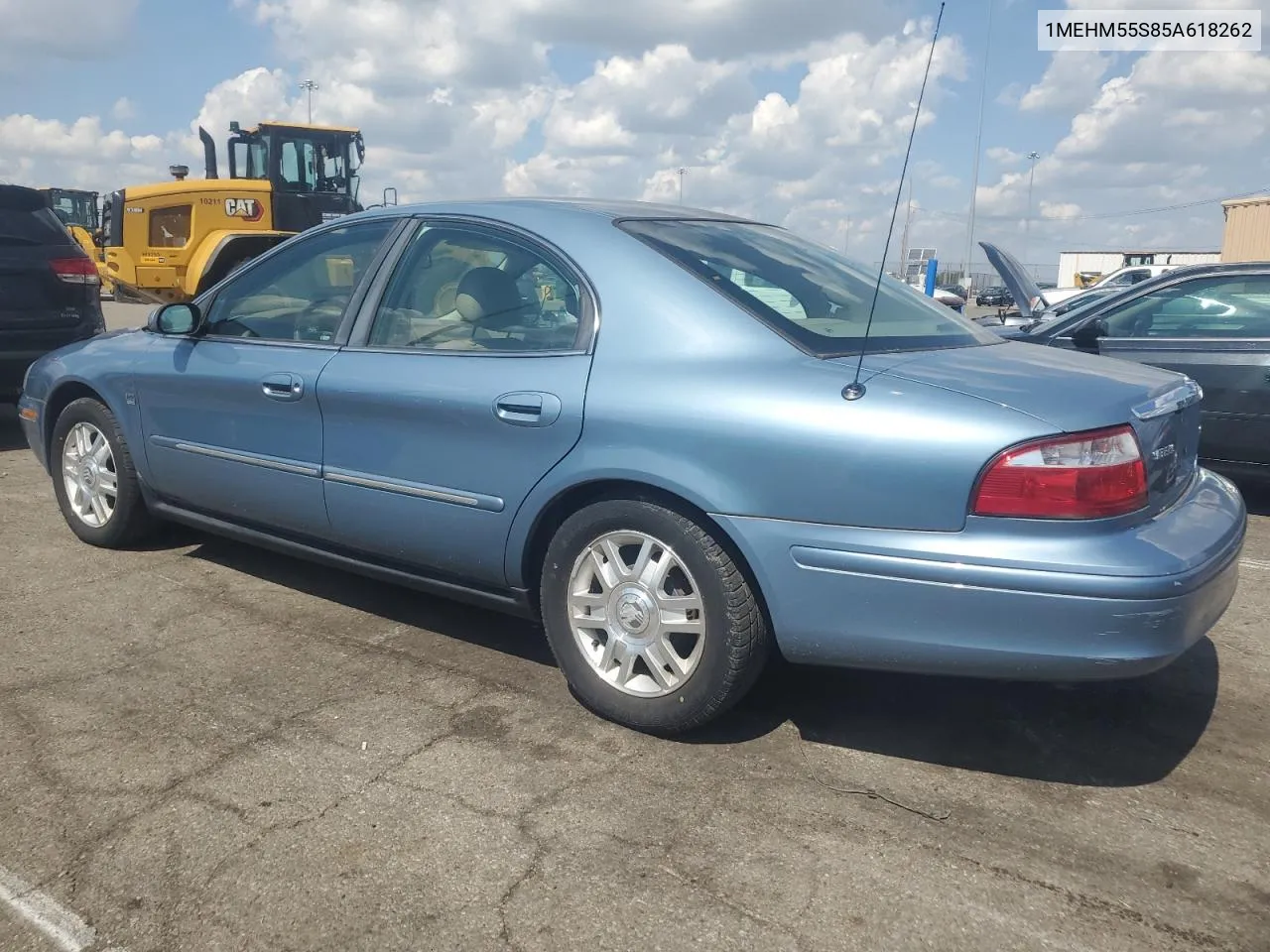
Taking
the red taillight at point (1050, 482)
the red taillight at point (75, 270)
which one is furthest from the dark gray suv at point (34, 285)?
the red taillight at point (1050, 482)

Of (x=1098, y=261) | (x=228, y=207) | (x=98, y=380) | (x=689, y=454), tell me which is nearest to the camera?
(x=689, y=454)

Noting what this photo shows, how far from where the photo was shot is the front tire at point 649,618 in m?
2.84

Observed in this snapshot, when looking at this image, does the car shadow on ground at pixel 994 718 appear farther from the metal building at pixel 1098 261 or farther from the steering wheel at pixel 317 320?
the metal building at pixel 1098 261

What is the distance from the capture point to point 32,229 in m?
7.39

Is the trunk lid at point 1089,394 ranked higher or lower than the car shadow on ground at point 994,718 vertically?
higher

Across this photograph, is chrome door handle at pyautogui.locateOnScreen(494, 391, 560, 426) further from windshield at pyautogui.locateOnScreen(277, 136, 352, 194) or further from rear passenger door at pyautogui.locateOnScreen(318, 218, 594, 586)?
windshield at pyautogui.locateOnScreen(277, 136, 352, 194)

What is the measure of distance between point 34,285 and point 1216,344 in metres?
7.54

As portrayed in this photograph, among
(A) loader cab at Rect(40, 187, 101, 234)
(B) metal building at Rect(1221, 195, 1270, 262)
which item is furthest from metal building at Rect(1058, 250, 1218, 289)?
(A) loader cab at Rect(40, 187, 101, 234)

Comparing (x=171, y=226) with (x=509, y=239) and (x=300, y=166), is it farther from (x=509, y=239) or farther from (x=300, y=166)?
(x=509, y=239)

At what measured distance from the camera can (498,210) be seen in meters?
3.56

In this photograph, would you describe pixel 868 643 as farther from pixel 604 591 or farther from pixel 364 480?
pixel 364 480

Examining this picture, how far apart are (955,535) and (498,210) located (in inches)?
→ 74.6

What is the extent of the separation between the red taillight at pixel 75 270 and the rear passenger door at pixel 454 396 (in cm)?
494

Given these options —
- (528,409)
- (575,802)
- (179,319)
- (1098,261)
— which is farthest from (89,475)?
(1098,261)
